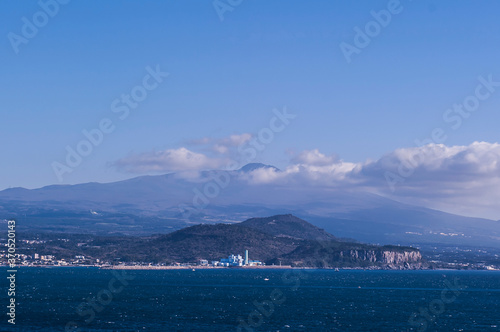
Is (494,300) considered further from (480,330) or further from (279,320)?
(279,320)

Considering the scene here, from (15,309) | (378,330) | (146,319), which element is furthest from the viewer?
(15,309)

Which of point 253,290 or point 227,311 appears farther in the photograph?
point 253,290

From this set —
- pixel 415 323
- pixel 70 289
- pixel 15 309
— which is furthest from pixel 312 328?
pixel 70 289

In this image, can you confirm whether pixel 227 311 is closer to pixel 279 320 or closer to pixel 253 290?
pixel 279 320

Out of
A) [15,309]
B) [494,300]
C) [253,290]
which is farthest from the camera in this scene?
[253,290]

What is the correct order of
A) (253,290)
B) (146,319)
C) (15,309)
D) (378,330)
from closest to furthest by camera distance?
1. (378,330)
2. (146,319)
3. (15,309)
4. (253,290)

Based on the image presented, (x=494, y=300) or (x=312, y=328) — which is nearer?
(x=312, y=328)

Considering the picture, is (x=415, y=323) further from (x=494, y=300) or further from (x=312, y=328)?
(x=494, y=300)

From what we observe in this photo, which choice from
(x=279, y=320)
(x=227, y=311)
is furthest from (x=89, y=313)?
(x=279, y=320)

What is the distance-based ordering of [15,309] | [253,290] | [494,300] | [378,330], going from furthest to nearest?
1. [253,290]
2. [494,300]
3. [15,309]
4. [378,330]
